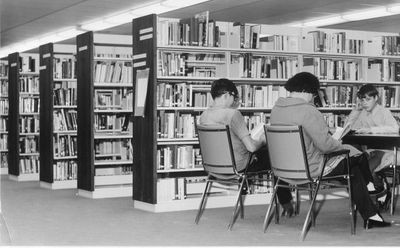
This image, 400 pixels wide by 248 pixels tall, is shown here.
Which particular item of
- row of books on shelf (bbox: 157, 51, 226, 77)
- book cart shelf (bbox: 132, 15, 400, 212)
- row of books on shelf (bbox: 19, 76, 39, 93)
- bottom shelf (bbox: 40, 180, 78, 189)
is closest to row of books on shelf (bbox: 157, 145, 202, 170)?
book cart shelf (bbox: 132, 15, 400, 212)

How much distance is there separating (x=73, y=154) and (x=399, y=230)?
5563mm

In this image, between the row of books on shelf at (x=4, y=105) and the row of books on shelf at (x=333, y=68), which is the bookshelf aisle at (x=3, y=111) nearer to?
the row of books on shelf at (x=4, y=105)

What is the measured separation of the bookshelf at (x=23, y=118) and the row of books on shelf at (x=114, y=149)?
2.56 m

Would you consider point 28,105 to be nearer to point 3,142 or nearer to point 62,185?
point 3,142

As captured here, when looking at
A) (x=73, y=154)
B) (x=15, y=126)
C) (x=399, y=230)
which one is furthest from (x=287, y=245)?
(x=15, y=126)

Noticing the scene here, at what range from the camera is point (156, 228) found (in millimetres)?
6449

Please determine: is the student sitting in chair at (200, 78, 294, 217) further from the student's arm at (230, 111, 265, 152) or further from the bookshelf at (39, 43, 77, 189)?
the bookshelf at (39, 43, 77, 189)

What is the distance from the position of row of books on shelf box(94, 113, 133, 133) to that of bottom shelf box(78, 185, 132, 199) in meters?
0.90

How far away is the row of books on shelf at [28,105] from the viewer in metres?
11.9

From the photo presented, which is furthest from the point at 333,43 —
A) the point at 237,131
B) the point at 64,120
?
the point at 64,120

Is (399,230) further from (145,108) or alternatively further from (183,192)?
(145,108)

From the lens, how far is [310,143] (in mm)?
5824

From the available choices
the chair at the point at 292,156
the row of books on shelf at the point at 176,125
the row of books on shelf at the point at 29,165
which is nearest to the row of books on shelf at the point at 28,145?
the row of books on shelf at the point at 29,165

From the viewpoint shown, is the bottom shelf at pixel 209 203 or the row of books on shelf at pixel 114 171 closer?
the bottom shelf at pixel 209 203
